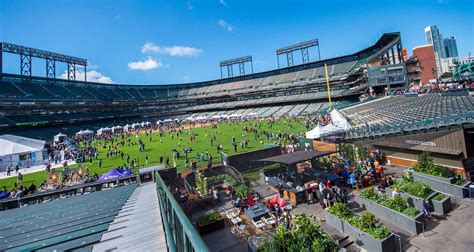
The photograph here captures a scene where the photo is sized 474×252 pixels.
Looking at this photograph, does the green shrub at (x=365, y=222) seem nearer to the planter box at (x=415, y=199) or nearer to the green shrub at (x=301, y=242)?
the green shrub at (x=301, y=242)

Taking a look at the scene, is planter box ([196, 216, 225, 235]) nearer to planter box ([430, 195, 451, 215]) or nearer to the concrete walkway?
planter box ([430, 195, 451, 215])

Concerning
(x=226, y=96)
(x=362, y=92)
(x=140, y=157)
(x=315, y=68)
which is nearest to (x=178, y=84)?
(x=226, y=96)

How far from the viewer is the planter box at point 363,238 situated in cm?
814

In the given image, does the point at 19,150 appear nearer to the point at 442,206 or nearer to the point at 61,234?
the point at 61,234

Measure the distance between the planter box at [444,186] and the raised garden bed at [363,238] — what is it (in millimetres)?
6286

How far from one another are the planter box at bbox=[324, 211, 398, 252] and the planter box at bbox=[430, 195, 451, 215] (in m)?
3.70

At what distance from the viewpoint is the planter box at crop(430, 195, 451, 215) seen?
10383 millimetres

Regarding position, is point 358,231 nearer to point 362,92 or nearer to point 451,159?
point 451,159

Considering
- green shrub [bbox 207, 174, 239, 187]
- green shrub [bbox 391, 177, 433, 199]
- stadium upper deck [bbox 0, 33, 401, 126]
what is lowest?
green shrub [bbox 391, 177, 433, 199]

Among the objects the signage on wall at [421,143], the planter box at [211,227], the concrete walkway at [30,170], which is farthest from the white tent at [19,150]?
the signage on wall at [421,143]

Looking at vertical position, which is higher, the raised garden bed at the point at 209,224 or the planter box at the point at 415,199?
the planter box at the point at 415,199

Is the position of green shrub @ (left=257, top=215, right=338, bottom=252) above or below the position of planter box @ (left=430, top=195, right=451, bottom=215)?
above

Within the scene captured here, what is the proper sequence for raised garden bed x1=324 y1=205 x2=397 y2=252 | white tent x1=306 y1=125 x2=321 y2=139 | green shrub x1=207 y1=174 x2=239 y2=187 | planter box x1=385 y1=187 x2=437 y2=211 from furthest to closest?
white tent x1=306 y1=125 x2=321 y2=139
green shrub x1=207 y1=174 x2=239 y2=187
planter box x1=385 y1=187 x2=437 y2=211
raised garden bed x1=324 y1=205 x2=397 y2=252

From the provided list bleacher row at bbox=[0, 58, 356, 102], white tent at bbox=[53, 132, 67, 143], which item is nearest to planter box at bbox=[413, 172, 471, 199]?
white tent at bbox=[53, 132, 67, 143]
